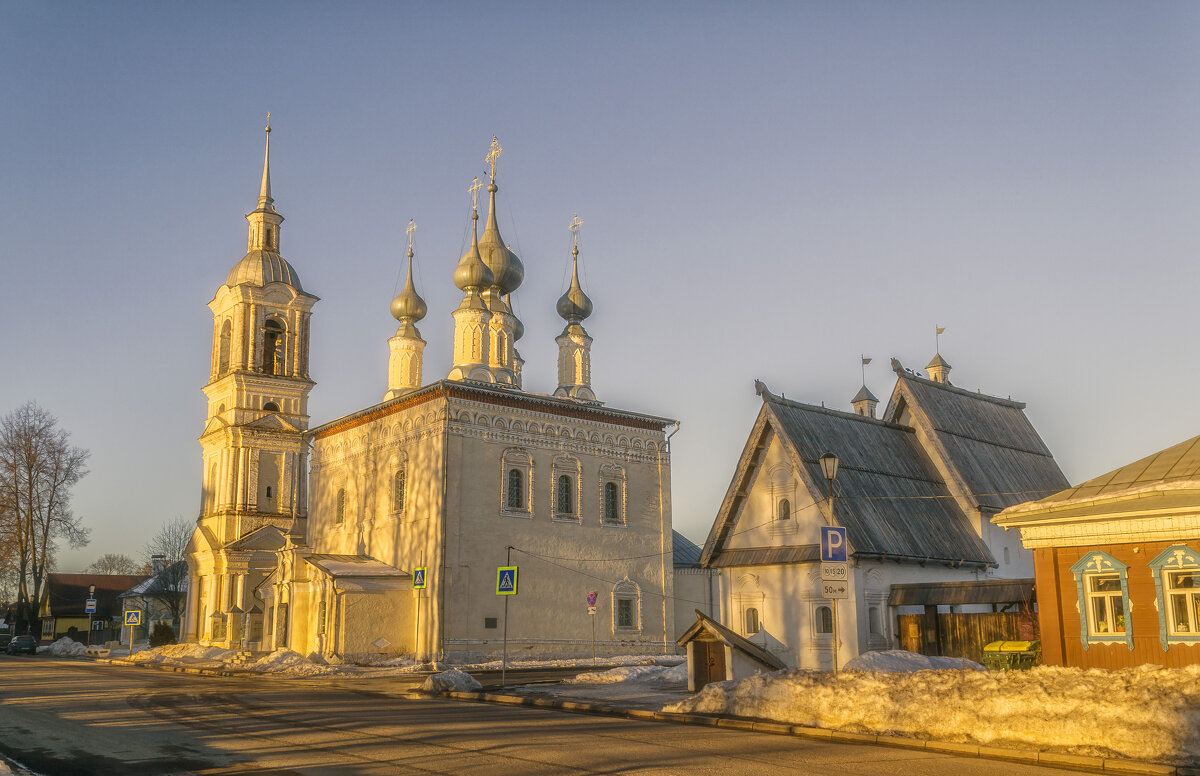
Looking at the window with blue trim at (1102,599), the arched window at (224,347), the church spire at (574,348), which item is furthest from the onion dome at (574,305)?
the window with blue trim at (1102,599)

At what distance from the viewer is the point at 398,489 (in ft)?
117

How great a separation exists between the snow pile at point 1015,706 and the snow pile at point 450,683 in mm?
7084

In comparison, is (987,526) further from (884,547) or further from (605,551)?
(605,551)

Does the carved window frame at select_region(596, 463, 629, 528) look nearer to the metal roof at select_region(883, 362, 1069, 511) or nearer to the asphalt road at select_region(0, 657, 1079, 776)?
the metal roof at select_region(883, 362, 1069, 511)

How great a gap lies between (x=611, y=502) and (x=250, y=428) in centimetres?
1811

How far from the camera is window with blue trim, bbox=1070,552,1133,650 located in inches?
555

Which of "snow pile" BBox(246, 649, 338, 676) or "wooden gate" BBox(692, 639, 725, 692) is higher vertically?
"wooden gate" BBox(692, 639, 725, 692)

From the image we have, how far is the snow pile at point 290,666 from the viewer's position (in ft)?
90.3

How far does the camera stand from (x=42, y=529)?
4719cm

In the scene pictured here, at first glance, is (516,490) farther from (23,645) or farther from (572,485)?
(23,645)

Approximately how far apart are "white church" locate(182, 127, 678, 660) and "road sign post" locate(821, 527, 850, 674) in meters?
17.6

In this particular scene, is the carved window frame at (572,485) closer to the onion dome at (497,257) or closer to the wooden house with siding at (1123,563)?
the onion dome at (497,257)

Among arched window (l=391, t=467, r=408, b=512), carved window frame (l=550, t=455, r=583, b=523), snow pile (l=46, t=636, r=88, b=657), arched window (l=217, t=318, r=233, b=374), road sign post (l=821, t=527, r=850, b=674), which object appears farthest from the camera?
arched window (l=217, t=318, r=233, b=374)

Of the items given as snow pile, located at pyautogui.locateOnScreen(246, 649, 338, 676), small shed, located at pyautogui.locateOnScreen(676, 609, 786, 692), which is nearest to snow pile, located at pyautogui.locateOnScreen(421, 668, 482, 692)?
small shed, located at pyautogui.locateOnScreen(676, 609, 786, 692)
